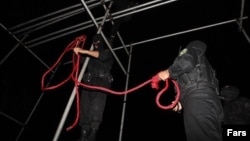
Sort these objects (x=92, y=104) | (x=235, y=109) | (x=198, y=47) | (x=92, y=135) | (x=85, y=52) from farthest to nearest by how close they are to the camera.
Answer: (x=235, y=109) < (x=92, y=104) < (x=92, y=135) < (x=85, y=52) < (x=198, y=47)

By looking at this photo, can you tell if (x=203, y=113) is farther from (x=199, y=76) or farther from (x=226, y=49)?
(x=226, y=49)

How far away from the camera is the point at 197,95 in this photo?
2279 mm

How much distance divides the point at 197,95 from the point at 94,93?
1.55 metres

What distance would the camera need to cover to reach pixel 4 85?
5.34 meters

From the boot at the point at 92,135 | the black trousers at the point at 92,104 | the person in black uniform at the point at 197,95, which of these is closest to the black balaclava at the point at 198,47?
the person in black uniform at the point at 197,95

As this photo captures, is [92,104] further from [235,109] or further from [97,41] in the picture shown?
[235,109]

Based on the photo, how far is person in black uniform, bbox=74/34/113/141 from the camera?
3029mm

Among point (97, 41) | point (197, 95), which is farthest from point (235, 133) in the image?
point (97, 41)

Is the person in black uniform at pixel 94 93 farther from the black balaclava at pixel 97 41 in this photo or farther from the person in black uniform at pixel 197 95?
the person in black uniform at pixel 197 95

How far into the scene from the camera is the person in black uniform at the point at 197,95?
206cm

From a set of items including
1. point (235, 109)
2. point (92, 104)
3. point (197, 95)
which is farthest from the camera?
point (235, 109)

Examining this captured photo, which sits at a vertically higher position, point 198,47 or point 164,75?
point 198,47

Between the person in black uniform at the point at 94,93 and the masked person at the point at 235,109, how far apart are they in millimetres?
1812

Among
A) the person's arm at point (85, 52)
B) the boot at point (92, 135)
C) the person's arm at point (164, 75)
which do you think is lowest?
the boot at point (92, 135)
